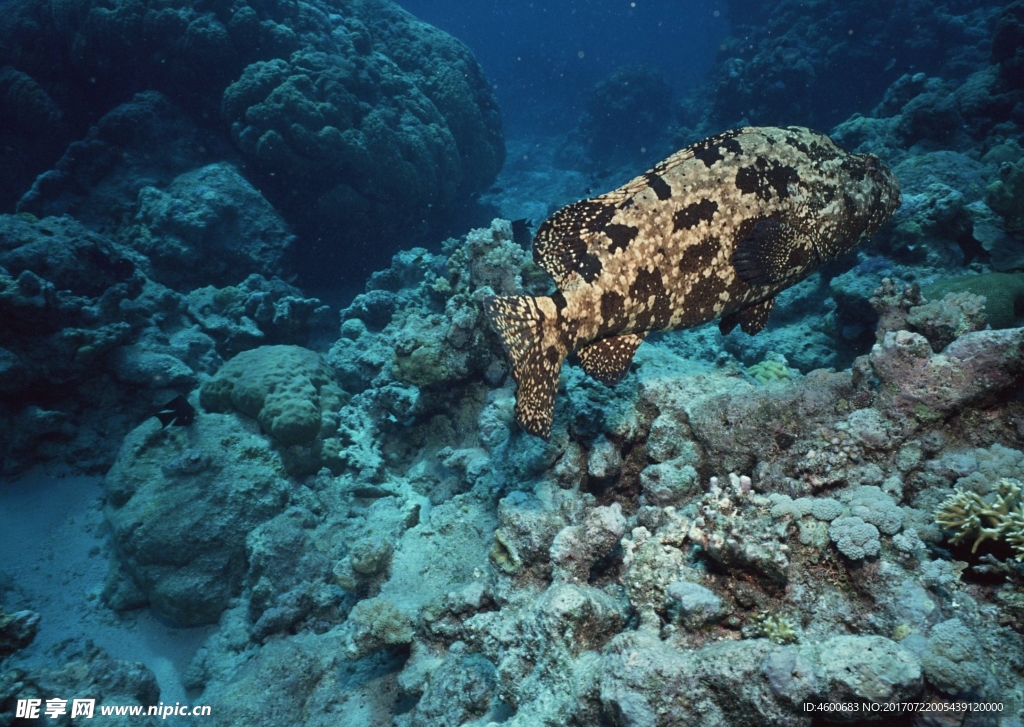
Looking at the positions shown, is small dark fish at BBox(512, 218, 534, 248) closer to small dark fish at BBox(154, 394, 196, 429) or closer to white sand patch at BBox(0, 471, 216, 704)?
small dark fish at BBox(154, 394, 196, 429)

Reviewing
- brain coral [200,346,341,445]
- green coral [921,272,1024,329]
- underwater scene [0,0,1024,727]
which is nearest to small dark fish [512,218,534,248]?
underwater scene [0,0,1024,727]

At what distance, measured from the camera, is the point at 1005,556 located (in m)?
2.61

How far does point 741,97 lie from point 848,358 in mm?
19221

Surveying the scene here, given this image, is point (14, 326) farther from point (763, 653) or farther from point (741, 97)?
point (741, 97)

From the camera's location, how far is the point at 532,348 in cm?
346

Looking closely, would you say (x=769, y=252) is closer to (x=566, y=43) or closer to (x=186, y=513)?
(x=186, y=513)

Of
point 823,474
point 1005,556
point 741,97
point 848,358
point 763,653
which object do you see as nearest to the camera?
point 763,653

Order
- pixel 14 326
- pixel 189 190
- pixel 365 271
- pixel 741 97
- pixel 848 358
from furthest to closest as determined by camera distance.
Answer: pixel 741 97 < pixel 365 271 < pixel 189 190 < pixel 14 326 < pixel 848 358

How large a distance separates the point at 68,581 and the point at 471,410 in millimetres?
6607

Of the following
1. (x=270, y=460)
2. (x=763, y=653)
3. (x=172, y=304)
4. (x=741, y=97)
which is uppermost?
(x=741, y=97)

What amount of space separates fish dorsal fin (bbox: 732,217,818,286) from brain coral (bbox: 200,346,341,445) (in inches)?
270

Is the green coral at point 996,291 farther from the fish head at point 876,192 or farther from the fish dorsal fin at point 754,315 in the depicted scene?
the fish dorsal fin at point 754,315

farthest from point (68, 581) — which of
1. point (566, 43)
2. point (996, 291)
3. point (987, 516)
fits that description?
point (566, 43)

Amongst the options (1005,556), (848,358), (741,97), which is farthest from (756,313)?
(741,97)
